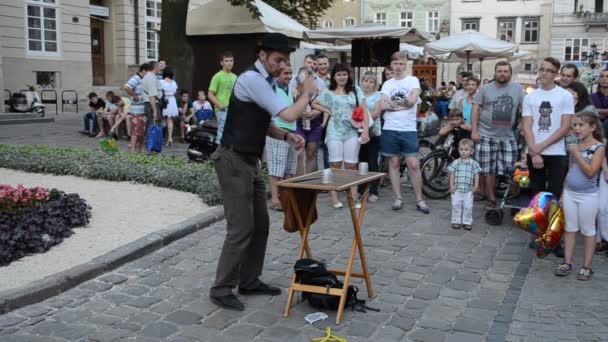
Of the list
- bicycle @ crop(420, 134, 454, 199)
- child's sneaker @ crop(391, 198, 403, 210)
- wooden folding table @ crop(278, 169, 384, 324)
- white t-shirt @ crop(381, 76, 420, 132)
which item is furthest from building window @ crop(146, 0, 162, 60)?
wooden folding table @ crop(278, 169, 384, 324)

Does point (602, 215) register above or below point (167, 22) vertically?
below

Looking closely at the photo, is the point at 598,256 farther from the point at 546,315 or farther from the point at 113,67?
the point at 113,67

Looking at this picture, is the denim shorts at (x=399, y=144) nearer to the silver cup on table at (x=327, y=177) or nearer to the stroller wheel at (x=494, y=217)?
the stroller wheel at (x=494, y=217)

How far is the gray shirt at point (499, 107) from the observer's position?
8.06m

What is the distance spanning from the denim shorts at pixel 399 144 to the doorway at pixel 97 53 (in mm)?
23939

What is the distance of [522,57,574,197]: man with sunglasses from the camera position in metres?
6.94

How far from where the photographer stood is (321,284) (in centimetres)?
496

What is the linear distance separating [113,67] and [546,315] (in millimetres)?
27726

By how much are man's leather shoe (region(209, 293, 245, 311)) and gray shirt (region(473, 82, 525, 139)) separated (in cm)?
460

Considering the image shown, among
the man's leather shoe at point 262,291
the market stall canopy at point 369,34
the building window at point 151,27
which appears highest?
the building window at point 151,27

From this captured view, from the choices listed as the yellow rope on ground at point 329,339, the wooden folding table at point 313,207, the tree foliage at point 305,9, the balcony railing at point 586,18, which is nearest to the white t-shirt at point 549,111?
the wooden folding table at point 313,207

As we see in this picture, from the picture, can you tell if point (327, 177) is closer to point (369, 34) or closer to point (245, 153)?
point (245, 153)

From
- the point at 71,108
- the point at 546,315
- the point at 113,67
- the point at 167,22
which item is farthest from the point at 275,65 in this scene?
the point at 113,67

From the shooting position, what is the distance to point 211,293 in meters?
→ 5.11
